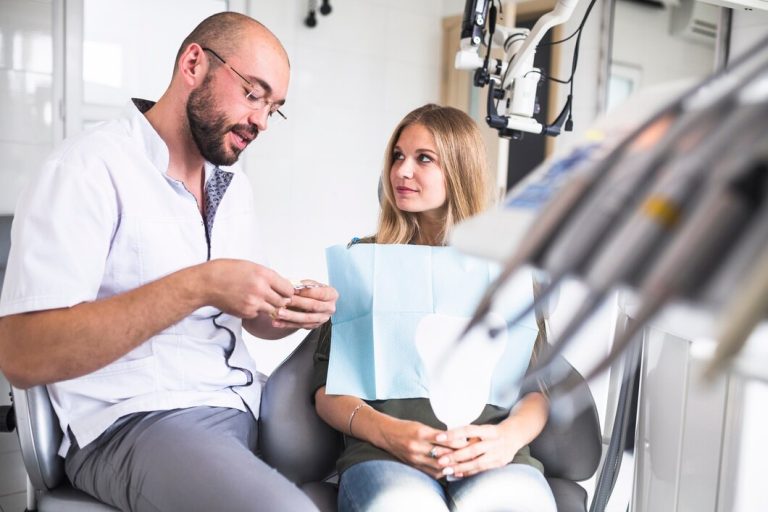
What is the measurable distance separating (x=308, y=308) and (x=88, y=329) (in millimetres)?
377

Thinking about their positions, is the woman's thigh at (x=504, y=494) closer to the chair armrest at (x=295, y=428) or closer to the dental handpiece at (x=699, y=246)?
the chair armrest at (x=295, y=428)

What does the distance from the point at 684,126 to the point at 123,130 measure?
4.16 feet

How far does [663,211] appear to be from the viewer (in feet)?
1.14

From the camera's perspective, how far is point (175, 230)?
Answer: 1.40 m

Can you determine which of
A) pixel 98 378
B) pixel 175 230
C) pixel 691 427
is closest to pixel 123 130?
pixel 175 230

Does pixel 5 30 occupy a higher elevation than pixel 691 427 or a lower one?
higher

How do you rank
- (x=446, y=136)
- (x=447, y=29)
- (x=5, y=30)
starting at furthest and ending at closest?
(x=447, y=29) → (x=5, y=30) → (x=446, y=136)

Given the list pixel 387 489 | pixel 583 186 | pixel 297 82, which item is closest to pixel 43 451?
pixel 387 489

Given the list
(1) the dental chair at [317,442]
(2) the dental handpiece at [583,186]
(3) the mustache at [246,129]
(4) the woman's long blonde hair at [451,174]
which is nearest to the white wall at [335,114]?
(4) the woman's long blonde hair at [451,174]

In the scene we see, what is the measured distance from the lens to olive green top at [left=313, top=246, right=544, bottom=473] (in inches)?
54.0

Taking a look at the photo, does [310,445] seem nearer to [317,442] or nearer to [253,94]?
[317,442]

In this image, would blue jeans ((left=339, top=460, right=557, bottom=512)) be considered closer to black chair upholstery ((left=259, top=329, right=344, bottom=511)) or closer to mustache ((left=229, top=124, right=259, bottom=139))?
black chair upholstery ((left=259, top=329, right=344, bottom=511))

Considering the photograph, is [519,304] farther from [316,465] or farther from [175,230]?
[175,230]

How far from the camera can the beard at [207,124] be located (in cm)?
148
